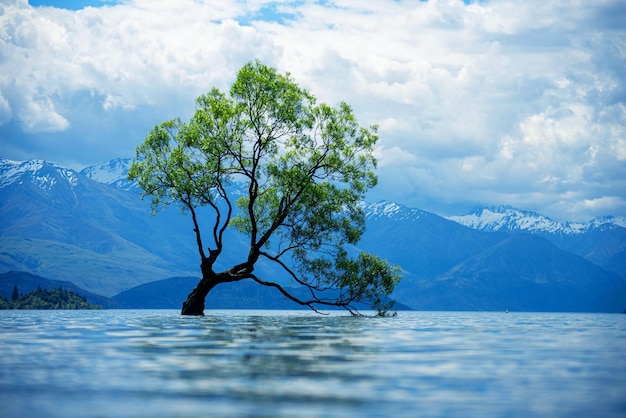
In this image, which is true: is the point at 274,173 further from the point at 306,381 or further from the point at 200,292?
the point at 306,381

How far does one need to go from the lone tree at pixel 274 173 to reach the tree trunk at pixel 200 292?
0.50 feet

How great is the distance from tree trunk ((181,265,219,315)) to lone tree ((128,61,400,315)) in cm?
15

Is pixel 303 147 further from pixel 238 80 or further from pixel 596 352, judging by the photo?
pixel 596 352

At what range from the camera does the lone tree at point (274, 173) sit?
222 ft

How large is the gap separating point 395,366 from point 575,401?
7580 millimetres

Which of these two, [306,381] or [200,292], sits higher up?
[200,292]

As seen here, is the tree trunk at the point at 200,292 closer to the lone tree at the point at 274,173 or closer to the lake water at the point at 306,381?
the lone tree at the point at 274,173

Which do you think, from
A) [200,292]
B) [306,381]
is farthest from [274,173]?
[306,381]

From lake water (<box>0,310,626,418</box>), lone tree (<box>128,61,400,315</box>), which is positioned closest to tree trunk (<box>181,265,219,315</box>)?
lone tree (<box>128,61,400,315</box>)

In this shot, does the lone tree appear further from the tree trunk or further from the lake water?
the lake water

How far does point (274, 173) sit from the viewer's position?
69.8 meters

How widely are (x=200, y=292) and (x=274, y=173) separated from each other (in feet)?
47.7

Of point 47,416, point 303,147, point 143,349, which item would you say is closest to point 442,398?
point 47,416

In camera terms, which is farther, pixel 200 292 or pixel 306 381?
pixel 200 292
